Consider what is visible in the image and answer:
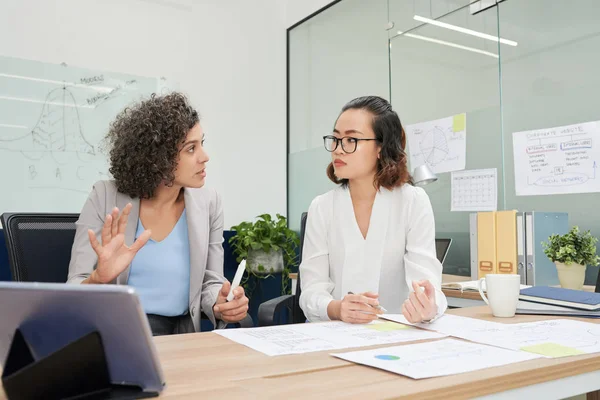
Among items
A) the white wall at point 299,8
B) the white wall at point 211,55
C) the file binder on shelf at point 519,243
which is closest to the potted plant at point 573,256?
the file binder on shelf at point 519,243

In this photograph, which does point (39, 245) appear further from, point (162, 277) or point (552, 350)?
point (552, 350)

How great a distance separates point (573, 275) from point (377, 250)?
36.2 inches

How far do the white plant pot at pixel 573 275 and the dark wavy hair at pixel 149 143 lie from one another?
149cm

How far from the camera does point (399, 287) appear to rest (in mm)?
1607

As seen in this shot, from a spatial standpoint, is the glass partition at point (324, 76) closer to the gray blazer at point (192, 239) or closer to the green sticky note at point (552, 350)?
the gray blazer at point (192, 239)

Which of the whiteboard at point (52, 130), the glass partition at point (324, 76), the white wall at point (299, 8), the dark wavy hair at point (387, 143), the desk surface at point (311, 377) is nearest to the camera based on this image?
the desk surface at point (311, 377)

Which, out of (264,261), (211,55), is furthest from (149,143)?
(211,55)

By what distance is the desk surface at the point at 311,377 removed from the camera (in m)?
0.64

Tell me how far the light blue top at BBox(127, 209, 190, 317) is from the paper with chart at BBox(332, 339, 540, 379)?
879mm

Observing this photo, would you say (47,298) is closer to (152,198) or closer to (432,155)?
(152,198)

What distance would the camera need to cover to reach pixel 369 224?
1.59 metres

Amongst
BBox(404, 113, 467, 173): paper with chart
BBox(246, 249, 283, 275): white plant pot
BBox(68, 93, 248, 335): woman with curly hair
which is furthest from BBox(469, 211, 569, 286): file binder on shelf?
BBox(246, 249, 283, 275): white plant pot

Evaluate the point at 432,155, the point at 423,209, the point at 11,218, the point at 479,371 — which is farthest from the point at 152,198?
the point at 432,155

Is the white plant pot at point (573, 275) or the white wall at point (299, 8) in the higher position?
the white wall at point (299, 8)
